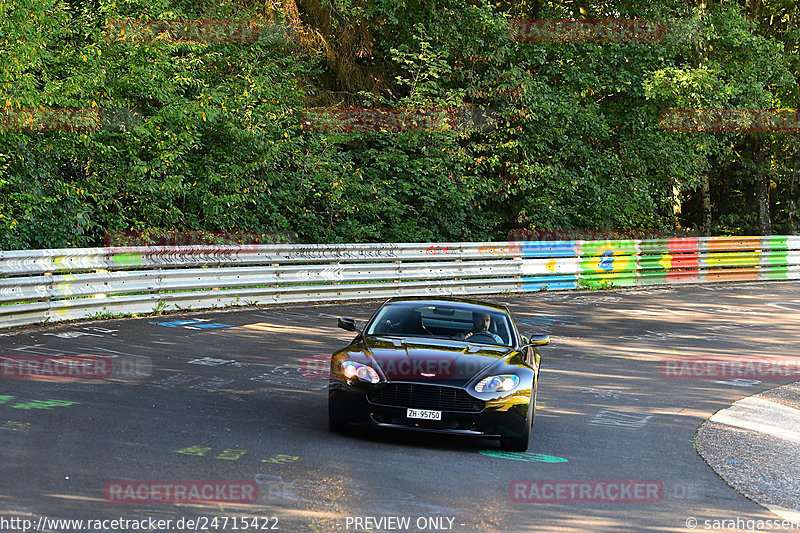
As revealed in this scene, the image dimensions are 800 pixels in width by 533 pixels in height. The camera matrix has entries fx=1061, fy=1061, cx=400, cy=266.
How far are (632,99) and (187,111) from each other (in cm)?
1508

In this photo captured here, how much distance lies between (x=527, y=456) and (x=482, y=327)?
1837 mm

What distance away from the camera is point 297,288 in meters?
19.8

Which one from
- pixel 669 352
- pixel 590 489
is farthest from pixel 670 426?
pixel 669 352

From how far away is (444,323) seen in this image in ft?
33.8

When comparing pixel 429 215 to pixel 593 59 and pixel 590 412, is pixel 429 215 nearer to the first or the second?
pixel 593 59

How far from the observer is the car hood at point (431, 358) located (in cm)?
880

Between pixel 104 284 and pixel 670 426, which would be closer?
pixel 670 426

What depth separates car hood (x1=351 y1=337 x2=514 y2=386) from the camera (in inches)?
346
